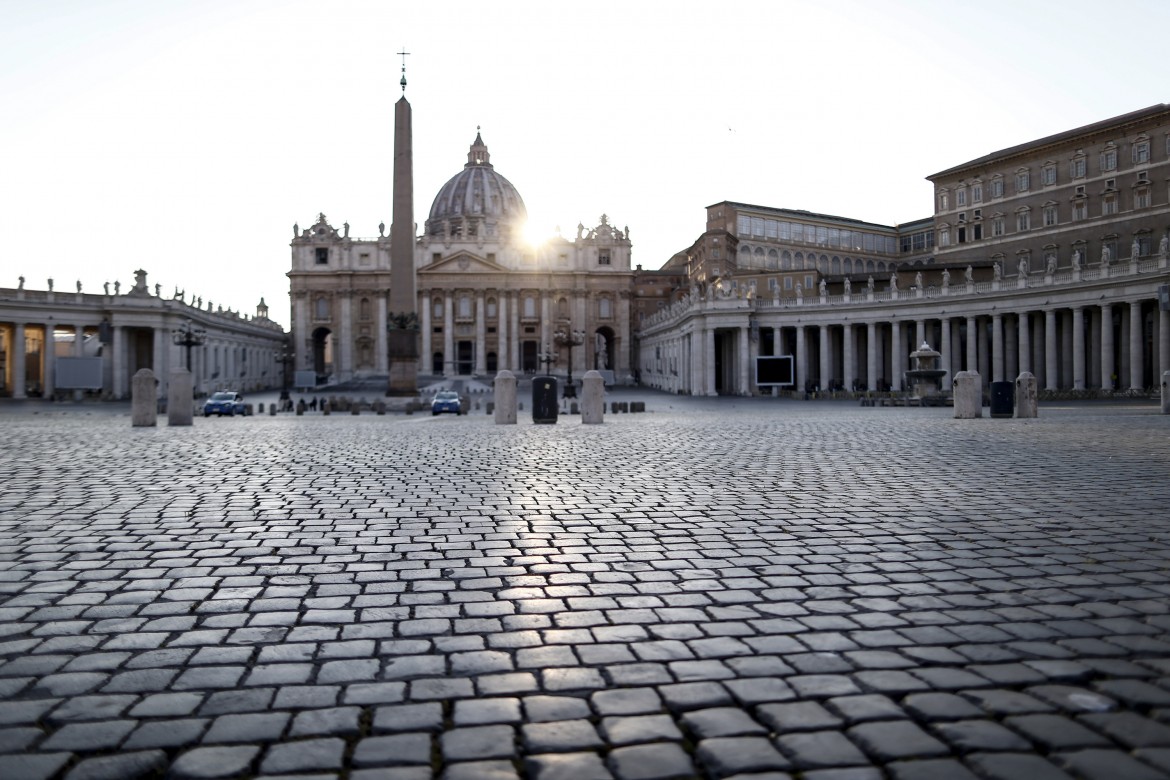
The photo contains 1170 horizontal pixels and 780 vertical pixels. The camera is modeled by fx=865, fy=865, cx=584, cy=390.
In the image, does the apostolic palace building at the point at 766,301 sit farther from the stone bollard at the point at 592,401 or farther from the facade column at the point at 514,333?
the stone bollard at the point at 592,401

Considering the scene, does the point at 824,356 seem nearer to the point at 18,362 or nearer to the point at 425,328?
the point at 425,328

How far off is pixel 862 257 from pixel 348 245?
56215 millimetres

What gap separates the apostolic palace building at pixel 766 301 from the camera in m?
48.5

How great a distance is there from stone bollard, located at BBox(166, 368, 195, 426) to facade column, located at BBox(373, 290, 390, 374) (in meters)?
69.1

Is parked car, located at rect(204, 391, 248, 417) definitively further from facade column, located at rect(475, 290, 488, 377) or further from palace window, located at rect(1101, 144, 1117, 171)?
facade column, located at rect(475, 290, 488, 377)

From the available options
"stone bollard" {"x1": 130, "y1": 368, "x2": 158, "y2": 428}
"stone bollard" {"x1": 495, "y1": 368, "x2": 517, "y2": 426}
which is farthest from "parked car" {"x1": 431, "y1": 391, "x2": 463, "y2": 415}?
"stone bollard" {"x1": 130, "y1": 368, "x2": 158, "y2": 428}

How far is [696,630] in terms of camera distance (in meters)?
4.30

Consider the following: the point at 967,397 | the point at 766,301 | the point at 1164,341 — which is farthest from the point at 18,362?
the point at 1164,341

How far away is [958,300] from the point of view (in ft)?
166

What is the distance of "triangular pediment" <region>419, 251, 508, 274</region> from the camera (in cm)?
9738

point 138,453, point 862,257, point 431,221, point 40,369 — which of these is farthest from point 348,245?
point 138,453

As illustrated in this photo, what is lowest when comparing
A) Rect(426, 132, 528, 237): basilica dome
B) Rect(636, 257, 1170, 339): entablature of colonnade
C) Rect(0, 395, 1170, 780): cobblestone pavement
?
Rect(0, 395, 1170, 780): cobblestone pavement

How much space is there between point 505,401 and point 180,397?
962 cm

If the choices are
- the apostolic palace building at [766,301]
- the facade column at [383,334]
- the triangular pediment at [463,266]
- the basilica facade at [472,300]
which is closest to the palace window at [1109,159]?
the apostolic palace building at [766,301]
